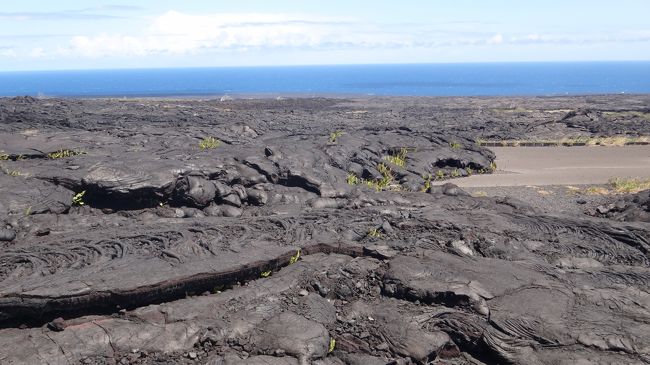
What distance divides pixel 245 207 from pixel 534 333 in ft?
36.8

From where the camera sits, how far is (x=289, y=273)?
462 inches

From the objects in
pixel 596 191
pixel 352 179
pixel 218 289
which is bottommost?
pixel 596 191

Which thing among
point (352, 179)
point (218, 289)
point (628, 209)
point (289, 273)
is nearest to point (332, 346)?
point (289, 273)

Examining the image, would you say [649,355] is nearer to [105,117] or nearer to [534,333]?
[534,333]

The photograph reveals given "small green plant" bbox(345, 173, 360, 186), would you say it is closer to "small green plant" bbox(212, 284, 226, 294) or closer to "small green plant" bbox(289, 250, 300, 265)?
"small green plant" bbox(289, 250, 300, 265)

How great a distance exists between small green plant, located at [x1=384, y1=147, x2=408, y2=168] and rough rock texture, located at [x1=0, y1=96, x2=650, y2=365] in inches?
361

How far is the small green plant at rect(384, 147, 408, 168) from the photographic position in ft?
101

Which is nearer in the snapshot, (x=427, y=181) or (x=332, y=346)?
(x=332, y=346)

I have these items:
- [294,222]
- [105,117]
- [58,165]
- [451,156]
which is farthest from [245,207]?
[105,117]

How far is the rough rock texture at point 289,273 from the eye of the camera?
9414 mm

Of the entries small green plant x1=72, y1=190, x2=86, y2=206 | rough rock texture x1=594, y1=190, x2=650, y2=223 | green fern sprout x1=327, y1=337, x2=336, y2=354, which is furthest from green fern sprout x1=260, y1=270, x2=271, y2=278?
rough rock texture x1=594, y1=190, x2=650, y2=223

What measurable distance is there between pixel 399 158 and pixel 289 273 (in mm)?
20765

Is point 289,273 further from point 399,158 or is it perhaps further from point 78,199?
point 399,158

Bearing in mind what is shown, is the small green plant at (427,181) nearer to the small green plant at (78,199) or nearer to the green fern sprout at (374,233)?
the green fern sprout at (374,233)
